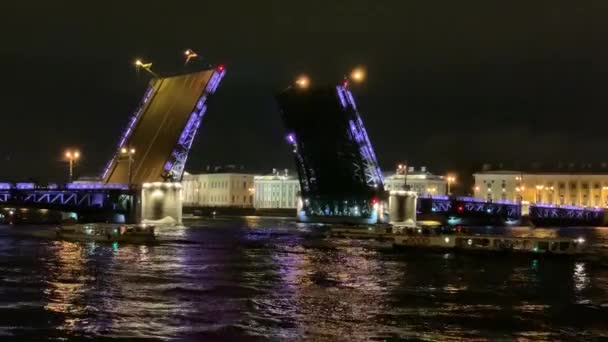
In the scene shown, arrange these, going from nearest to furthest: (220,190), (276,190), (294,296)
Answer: (294,296)
(276,190)
(220,190)

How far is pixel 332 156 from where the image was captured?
184 ft

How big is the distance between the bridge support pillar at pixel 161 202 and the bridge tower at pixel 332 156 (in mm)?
8636

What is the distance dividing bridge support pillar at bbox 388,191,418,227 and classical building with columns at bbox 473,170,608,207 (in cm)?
4097

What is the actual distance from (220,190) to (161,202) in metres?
76.2

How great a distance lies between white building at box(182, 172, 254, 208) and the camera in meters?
131

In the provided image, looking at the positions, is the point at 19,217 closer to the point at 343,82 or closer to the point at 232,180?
the point at 343,82

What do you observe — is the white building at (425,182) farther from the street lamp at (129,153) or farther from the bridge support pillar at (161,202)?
the street lamp at (129,153)

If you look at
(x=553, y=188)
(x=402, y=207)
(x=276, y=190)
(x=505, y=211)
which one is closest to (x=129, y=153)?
(x=402, y=207)

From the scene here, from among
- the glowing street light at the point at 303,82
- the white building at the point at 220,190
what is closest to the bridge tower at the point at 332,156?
the glowing street light at the point at 303,82

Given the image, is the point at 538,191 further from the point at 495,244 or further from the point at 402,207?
the point at 495,244

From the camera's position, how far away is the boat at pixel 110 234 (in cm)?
3800

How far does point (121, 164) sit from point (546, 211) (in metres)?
46.9

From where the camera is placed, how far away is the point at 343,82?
4919cm

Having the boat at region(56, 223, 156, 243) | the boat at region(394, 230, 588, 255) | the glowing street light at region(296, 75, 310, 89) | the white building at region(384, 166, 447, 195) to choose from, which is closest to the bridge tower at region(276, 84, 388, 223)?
the glowing street light at region(296, 75, 310, 89)
